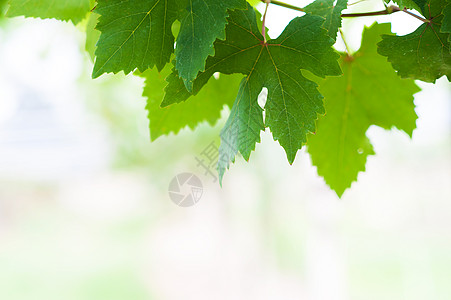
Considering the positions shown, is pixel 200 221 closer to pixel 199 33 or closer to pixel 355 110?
pixel 355 110

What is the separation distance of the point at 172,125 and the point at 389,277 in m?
4.69

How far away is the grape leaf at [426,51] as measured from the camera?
0.23 m

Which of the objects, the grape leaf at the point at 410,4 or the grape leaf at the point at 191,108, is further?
the grape leaf at the point at 191,108

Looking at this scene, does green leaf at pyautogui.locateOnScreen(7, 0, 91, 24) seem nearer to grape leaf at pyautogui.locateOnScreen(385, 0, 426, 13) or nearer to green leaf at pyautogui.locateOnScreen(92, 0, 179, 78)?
green leaf at pyautogui.locateOnScreen(92, 0, 179, 78)

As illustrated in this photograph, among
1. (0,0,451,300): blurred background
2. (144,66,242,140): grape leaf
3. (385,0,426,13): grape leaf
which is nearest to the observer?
(385,0,426,13): grape leaf

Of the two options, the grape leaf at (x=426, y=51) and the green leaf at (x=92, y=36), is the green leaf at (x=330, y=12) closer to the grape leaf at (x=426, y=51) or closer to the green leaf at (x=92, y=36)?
the grape leaf at (x=426, y=51)

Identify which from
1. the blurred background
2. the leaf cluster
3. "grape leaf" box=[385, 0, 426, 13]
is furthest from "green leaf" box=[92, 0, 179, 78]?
the blurred background

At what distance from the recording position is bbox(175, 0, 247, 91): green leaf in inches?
8.2

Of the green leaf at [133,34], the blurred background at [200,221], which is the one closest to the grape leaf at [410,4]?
the green leaf at [133,34]

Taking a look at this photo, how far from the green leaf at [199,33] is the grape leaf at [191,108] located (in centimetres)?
9

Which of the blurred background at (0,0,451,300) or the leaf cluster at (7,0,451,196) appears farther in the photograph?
the blurred background at (0,0,451,300)

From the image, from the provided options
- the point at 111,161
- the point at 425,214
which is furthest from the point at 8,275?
the point at 425,214

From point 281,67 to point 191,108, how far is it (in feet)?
0.33

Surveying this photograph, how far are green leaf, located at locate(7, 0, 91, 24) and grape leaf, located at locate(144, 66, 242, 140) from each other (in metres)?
0.06
